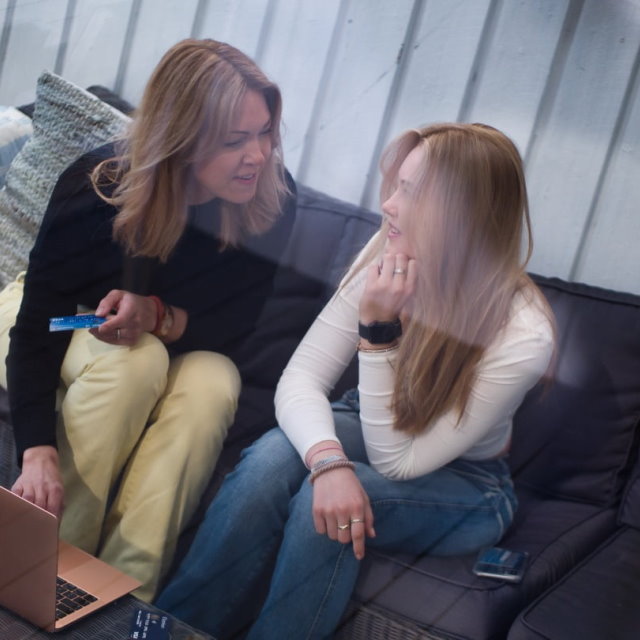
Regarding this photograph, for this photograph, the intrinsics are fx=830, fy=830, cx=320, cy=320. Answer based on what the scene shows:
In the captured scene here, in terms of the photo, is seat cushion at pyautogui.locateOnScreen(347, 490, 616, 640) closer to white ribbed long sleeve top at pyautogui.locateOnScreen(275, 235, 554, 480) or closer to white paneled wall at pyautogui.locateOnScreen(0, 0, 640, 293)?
white ribbed long sleeve top at pyautogui.locateOnScreen(275, 235, 554, 480)

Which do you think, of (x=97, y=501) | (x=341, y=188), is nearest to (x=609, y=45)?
(x=341, y=188)

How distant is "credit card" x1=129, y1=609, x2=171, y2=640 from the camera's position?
2.45 feet

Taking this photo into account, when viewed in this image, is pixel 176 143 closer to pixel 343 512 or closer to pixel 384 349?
pixel 384 349

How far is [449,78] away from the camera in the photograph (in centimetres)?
82

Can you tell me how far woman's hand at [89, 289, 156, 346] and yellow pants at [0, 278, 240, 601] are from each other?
0.01 meters

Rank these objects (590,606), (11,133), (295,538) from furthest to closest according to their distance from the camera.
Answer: (11,133) → (295,538) → (590,606)

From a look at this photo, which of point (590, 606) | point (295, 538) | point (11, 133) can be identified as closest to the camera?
point (590, 606)

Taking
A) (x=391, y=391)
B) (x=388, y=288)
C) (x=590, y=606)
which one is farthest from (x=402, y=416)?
(x=590, y=606)

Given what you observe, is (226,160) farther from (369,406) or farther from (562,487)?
(562,487)

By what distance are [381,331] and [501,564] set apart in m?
0.26

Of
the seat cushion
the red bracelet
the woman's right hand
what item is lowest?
A: the woman's right hand

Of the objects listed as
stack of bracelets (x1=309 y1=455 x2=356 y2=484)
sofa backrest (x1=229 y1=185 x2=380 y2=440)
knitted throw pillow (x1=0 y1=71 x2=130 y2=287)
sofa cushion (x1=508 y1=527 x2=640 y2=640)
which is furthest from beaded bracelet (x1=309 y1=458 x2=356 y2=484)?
knitted throw pillow (x1=0 y1=71 x2=130 y2=287)

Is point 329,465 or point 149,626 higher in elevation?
point 329,465

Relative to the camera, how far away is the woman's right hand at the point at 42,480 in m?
0.92
